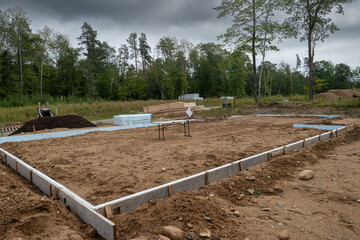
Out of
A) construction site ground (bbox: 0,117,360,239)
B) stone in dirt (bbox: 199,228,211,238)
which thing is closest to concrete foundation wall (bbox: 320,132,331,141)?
construction site ground (bbox: 0,117,360,239)

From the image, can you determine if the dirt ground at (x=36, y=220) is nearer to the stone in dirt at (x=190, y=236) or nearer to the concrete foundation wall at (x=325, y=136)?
the stone in dirt at (x=190, y=236)

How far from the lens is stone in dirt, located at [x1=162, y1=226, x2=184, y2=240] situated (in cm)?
216

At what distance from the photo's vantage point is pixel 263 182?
146 inches

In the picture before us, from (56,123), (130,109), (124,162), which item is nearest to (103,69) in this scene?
(130,109)

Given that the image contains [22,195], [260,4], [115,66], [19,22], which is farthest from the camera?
[115,66]

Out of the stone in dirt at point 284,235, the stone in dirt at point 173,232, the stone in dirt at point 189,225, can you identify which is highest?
the stone in dirt at point 173,232

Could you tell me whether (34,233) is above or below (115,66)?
below

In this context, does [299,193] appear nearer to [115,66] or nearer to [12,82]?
[12,82]

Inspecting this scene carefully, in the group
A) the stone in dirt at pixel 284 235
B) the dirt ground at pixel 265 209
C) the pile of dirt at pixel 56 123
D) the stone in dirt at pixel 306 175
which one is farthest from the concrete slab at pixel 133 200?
the pile of dirt at pixel 56 123

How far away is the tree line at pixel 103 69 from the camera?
98.0 ft

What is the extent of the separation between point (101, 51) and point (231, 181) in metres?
45.6

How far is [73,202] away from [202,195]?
5.27 ft

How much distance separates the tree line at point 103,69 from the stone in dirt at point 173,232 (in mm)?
26112

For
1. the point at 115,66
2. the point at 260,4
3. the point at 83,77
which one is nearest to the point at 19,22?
the point at 83,77
